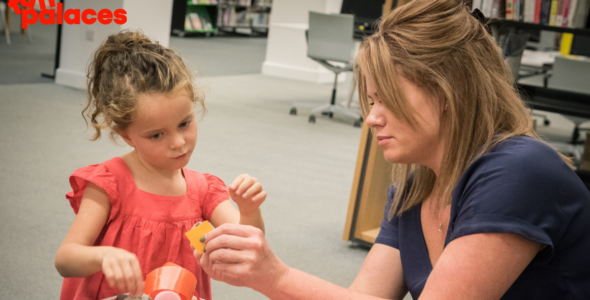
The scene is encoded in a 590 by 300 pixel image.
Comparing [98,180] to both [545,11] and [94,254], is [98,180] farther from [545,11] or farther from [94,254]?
[545,11]

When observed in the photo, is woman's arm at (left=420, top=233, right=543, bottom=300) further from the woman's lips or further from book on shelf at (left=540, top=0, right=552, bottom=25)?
book on shelf at (left=540, top=0, right=552, bottom=25)

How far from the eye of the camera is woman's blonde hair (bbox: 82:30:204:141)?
1.12 m

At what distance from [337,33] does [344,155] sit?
4.75ft

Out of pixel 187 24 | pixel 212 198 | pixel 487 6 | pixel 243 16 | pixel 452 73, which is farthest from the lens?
pixel 243 16

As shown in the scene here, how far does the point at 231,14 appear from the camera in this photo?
12.0 meters

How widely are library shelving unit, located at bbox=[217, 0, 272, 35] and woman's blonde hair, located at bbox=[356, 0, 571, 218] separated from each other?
1093cm

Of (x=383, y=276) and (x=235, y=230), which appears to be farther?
(x=383, y=276)

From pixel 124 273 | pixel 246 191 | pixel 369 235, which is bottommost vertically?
pixel 369 235

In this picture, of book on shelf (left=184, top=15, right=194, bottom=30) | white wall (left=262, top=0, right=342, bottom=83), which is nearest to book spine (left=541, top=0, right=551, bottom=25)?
white wall (left=262, top=0, right=342, bottom=83)

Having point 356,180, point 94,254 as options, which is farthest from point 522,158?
point 356,180

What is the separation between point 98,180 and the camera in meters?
1.10

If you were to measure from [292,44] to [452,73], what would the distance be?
6905 mm

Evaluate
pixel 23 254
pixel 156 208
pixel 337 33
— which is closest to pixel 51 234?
pixel 23 254

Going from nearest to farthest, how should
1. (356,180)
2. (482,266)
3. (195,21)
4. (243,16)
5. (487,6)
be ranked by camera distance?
(482,266)
(356,180)
(487,6)
(195,21)
(243,16)
